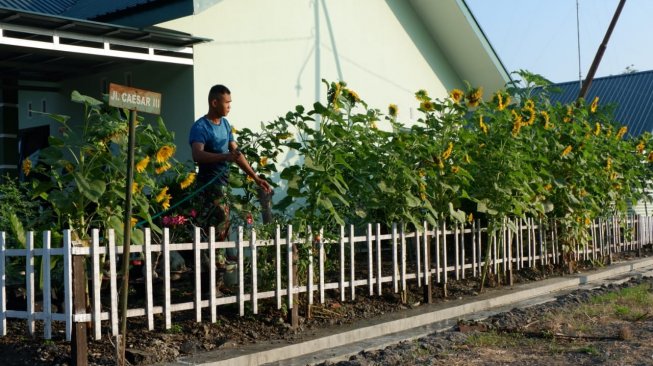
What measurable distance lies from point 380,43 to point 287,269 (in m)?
7.77

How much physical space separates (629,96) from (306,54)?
20.0 m

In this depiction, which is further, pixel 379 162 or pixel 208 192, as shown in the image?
pixel 379 162

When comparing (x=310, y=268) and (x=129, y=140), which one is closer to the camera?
(x=129, y=140)

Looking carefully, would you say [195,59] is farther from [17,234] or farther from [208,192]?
[17,234]

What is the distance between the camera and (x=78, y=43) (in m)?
9.82

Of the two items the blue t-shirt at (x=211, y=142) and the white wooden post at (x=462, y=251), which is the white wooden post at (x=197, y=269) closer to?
the blue t-shirt at (x=211, y=142)

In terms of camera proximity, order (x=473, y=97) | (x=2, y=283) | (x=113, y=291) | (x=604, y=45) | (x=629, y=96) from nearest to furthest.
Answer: (x=113, y=291) < (x=2, y=283) < (x=473, y=97) < (x=604, y=45) < (x=629, y=96)

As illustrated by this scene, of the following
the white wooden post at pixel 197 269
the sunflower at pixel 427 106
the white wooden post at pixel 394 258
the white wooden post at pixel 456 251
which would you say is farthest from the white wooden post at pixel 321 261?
the white wooden post at pixel 456 251

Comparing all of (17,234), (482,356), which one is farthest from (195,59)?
(482,356)

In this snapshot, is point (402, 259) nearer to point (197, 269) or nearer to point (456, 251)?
point (456, 251)

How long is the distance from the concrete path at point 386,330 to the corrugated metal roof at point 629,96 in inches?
646

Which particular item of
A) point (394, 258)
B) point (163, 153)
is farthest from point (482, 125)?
point (163, 153)

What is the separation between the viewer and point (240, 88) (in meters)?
12.0

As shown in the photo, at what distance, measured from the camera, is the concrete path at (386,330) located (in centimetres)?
672
